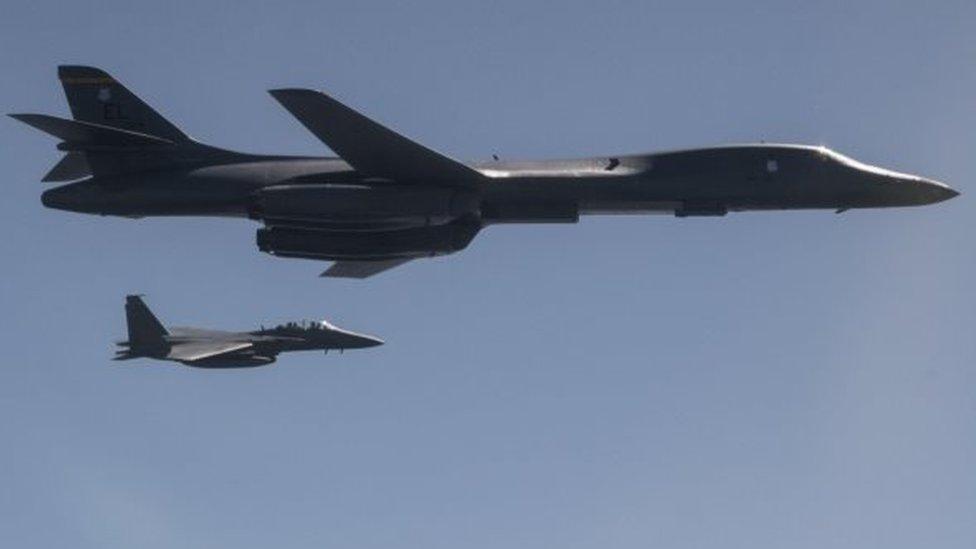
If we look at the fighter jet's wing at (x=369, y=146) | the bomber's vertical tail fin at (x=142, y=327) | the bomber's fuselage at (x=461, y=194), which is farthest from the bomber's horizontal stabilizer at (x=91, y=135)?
the bomber's vertical tail fin at (x=142, y=327)

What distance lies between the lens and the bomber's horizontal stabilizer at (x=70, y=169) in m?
38.9

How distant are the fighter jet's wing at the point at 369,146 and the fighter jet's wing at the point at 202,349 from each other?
62.4 feet

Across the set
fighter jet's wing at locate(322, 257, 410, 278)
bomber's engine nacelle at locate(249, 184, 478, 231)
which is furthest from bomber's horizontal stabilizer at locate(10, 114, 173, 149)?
fighter jet's wing at locate(322, 257, 410, 278)

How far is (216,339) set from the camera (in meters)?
61.5

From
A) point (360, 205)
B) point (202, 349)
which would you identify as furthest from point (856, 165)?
point (202, 349)

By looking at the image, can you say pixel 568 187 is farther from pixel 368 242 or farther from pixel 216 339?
pixel 216 339

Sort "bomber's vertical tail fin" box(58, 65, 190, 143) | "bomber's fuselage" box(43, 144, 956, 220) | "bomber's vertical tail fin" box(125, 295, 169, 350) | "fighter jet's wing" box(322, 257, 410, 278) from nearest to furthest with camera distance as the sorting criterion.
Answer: "bomber's fuselage" box(43, 144, 956, 220) < "bomber's vertical tail fin" box(58, 65, 190, 143) < "fighter jet's wing" box(322, 257, 410, 278) < "bomber's vertical tail fin" box(125, 295, 169, 350)

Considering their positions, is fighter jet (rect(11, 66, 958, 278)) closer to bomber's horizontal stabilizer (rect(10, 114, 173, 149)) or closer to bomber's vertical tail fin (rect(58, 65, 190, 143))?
bomber's horizontal stabilizer (rect(10, 114, 173, 149))

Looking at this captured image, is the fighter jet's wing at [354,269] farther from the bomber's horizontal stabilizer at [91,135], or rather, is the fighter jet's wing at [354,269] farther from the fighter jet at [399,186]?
the bomber's horizontal stabilizer at [91,135]

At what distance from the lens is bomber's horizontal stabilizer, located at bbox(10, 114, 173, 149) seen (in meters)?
37.3

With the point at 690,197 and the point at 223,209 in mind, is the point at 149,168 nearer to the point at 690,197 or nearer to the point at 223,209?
the point at 223,209

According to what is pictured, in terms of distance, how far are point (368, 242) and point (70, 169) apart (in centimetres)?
829

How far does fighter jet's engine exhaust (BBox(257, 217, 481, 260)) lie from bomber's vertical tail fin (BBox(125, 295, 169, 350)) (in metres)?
26.3

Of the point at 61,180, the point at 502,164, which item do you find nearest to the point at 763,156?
the point at 502,164
